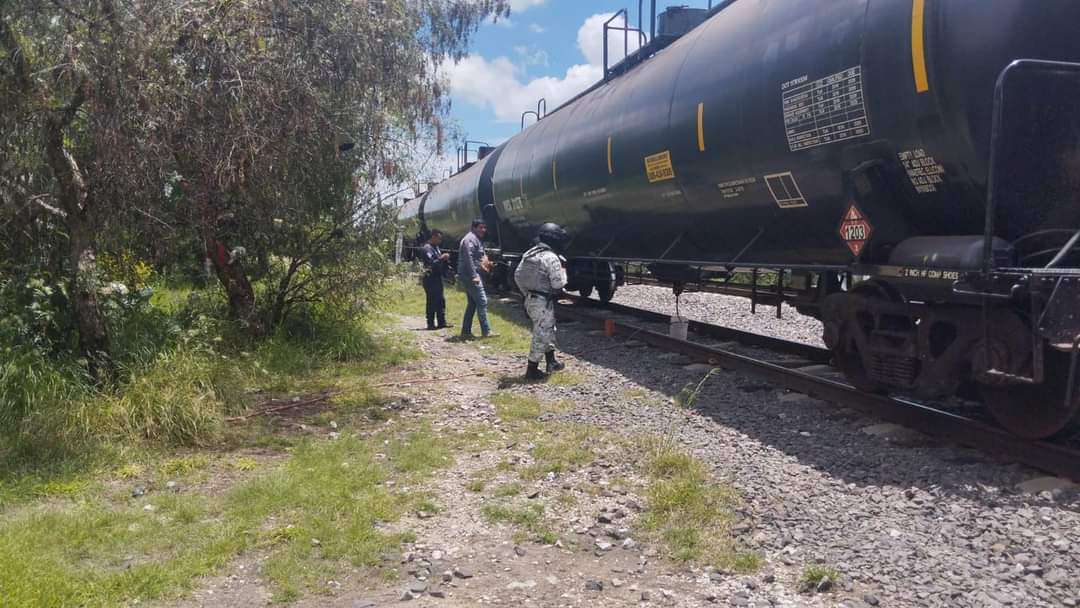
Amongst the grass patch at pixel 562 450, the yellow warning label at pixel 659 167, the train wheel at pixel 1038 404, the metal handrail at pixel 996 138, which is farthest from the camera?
the yellow warning label at pixel 659 167

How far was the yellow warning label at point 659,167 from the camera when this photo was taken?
7.57 m

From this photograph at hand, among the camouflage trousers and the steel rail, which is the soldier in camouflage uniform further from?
the steel rail

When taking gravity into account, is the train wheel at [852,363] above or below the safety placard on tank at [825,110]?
below

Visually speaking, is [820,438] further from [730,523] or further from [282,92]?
[282,92]

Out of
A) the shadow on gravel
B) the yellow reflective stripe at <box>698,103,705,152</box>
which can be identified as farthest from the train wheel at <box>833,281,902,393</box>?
the yellow reflective stripe at <box>698,103,705,152</box>

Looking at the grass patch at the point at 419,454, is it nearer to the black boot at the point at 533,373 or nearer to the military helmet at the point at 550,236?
the black boot at the point at 533,373

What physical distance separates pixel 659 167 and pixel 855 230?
2.73 m

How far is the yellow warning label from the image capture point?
24.8ft

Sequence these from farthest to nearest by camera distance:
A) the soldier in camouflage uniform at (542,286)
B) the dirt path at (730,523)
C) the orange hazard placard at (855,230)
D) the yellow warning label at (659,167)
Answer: the soldier in camouflage uniform at (542,286), the yellow warning label at (659,167), the orange hazard placard at (855,230), the dirt path at (730,523)

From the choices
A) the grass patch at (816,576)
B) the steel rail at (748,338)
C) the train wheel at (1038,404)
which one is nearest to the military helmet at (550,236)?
the steel rail at (748,338)

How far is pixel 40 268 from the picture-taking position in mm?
5984

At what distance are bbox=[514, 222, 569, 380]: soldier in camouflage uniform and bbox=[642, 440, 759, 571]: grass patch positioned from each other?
304 centimetres

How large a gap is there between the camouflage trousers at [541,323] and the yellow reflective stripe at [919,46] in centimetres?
415

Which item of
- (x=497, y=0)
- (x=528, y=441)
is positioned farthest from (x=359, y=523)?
(x=497, y=0)
